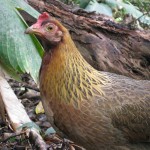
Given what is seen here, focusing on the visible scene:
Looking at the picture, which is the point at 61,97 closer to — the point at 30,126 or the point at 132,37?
the point at 30,126

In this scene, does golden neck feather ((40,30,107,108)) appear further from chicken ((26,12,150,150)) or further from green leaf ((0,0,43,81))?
green leaf ((0,0,43,81))

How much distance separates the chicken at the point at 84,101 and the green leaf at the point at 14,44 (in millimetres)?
125

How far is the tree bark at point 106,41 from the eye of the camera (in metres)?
4.95

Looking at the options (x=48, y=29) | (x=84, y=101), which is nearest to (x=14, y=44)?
(x=48, y=29)

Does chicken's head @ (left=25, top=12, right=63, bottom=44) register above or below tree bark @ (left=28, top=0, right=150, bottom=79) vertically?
above

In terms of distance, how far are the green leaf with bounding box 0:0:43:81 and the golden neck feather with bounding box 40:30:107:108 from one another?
171 mm

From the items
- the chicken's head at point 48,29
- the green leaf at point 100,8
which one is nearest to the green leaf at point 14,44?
the chicken's head at point 48,29

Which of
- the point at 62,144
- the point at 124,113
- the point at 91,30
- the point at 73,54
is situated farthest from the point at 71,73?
the point at 91,30

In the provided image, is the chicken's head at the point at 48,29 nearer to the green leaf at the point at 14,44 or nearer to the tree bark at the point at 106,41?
the green leaf at the point at 14,44

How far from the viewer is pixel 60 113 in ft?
11.6

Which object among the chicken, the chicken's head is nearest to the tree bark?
the chicken

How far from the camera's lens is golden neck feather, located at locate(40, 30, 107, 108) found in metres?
3.61

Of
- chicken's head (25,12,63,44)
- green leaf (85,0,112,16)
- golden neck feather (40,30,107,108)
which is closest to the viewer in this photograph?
chicken's head (25,12,63,44)

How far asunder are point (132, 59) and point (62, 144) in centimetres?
123
